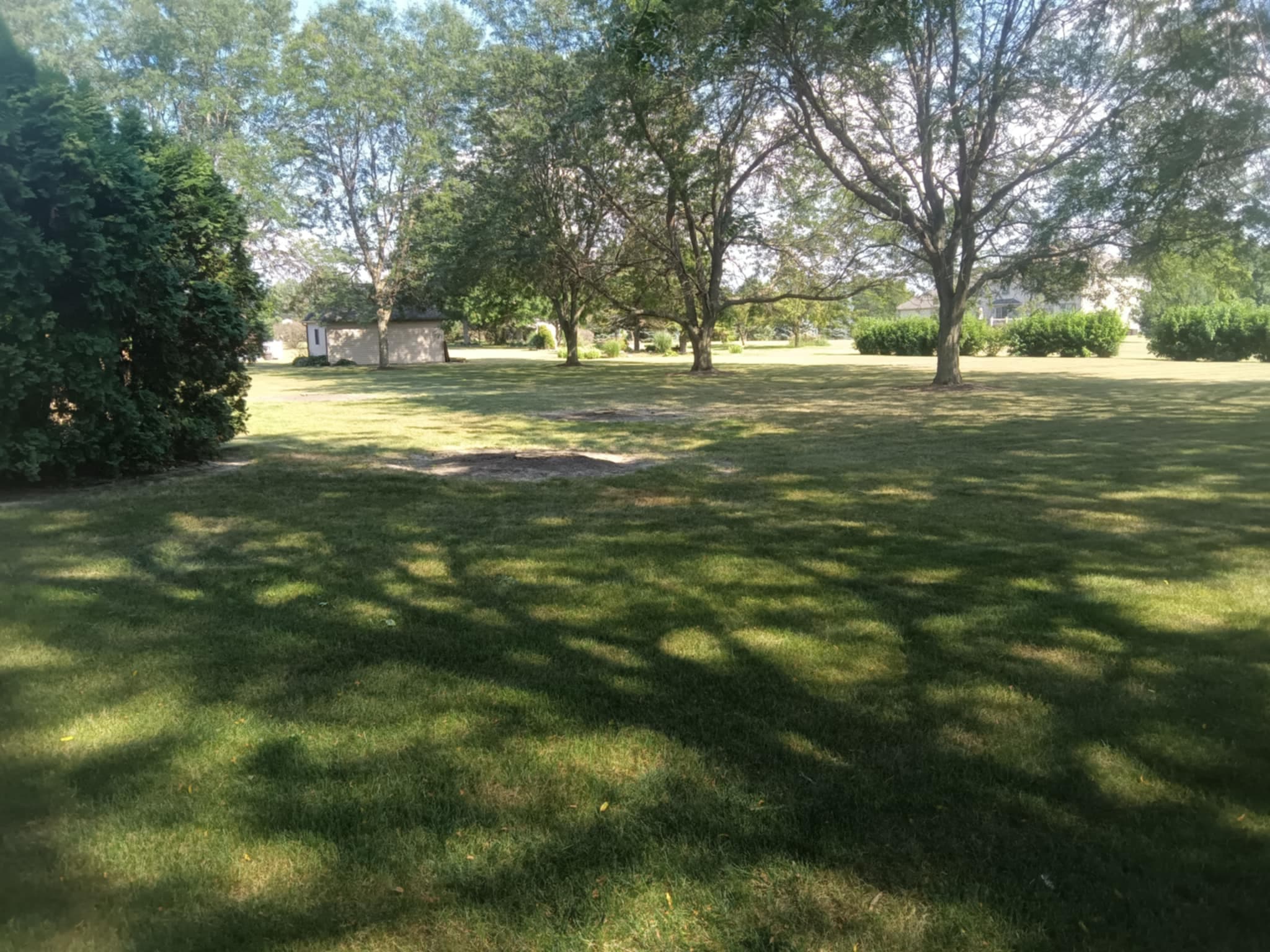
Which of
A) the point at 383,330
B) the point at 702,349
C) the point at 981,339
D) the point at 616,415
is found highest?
the point at 383,330

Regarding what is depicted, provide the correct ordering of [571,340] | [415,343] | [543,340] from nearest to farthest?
[571,340], [415,343], [543,340]

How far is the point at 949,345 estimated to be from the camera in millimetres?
22531

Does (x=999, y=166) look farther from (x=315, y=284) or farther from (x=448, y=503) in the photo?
(x=315, y=284)

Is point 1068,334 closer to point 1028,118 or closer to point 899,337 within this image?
point 899,337

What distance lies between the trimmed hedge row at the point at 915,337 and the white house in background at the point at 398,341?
2742 cm

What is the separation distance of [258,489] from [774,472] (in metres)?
5.33

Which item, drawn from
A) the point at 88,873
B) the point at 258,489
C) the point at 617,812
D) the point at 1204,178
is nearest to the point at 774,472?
the point at 258,489

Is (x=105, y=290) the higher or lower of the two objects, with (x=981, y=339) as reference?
lower

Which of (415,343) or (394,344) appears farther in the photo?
(415,343)

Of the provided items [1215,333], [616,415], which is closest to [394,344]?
[616,415]

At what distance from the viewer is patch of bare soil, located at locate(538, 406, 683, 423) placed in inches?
588

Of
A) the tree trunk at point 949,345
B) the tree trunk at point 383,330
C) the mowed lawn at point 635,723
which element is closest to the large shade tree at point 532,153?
the tree trunk at point 383,330

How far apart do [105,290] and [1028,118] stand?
19.7m

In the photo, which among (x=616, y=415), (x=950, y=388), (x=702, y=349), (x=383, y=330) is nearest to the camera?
(x=616, y=415)
